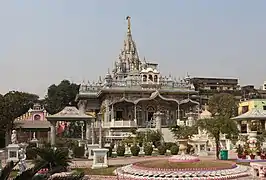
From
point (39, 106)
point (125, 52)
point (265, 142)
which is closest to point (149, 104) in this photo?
point (125, 52)

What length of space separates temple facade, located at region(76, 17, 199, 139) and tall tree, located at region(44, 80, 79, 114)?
739 inches

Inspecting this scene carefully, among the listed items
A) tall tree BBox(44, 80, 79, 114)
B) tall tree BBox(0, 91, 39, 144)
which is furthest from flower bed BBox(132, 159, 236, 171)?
tall tree BBox(44, 80, 79, 114)

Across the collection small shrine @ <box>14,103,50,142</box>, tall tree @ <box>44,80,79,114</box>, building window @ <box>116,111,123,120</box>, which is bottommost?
small shrine @ <box>14,103,50,142</box>

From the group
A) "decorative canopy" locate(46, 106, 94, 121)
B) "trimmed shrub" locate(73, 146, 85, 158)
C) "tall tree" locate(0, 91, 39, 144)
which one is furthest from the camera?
"tall tree" locate(0, 91, 39, 144)

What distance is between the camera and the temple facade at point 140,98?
45094 millimetres

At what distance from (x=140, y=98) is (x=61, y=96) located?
1011 inches

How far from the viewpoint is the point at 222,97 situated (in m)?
47.8

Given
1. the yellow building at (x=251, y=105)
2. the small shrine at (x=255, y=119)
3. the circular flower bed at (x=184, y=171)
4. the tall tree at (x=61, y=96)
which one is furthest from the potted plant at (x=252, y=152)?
the tall tree at (x=61, y=96)

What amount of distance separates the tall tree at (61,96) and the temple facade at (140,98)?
18783 mm

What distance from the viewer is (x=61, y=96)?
6794 centimetres

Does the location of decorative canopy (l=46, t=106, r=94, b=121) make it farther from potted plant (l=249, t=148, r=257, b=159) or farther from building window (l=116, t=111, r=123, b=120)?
building window (l=116, t=111, r=123, b=120)

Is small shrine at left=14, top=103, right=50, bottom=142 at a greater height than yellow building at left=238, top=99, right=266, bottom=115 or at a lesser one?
lesser

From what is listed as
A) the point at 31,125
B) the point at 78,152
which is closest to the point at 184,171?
the point at 78,152

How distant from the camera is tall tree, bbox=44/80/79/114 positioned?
67.6 meters
